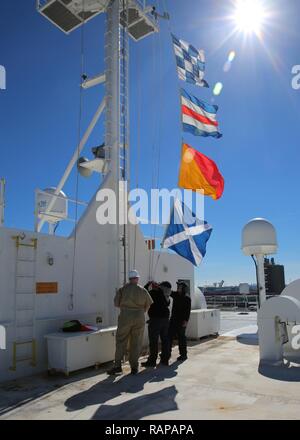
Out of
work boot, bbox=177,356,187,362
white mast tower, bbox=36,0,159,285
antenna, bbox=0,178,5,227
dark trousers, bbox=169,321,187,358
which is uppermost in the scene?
white mast tower, bbox=36,0,159,285

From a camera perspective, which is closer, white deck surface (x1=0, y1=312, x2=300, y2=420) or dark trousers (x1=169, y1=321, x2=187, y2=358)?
white deck surface (x1=0, y1=312, x2=300, y2=420)

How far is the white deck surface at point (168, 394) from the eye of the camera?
5.23m

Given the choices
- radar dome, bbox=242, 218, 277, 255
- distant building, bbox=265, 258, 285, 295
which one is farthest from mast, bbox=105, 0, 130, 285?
distant building, bbox=265, 258, 285, 295

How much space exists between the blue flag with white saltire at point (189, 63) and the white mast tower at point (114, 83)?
1278 mm

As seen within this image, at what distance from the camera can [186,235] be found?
36.1 feet

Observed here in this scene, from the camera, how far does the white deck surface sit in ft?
17.2

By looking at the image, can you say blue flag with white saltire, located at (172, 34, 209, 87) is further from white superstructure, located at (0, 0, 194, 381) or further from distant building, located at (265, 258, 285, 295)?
distant building, located at (265, 258, 285, 295)

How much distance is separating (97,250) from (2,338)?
10.3ft

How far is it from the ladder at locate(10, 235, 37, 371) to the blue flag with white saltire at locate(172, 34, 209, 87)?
6874mm

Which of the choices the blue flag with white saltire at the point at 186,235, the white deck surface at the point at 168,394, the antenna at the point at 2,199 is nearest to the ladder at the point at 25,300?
the white deck surface at the point at 168,394

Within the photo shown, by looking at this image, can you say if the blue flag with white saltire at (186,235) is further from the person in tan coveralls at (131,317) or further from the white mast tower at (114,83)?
the person in tan coveralls at (131,317)

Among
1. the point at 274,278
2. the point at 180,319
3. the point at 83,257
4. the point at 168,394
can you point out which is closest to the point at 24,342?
the point at 83,257
